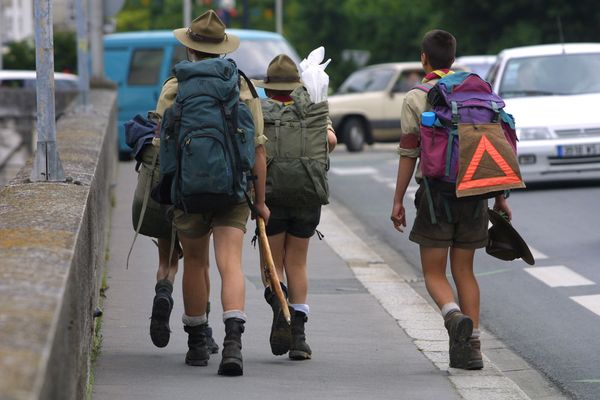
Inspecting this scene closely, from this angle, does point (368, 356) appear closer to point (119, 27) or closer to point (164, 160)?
point (164, 160)

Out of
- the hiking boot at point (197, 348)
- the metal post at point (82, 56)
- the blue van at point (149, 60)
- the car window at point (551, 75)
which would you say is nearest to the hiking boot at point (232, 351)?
the hiking boot at point (197, 348)

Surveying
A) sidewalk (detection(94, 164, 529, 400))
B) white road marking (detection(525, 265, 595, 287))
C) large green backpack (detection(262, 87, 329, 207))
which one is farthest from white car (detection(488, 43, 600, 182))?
large green backpack (detection(262, 87, 329, 207))

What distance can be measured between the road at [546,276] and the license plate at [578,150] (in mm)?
407

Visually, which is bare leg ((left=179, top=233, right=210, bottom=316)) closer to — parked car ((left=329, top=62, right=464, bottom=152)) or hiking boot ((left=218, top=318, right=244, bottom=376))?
hiking boot ((left=218, top=318, right=244, bottom=376))

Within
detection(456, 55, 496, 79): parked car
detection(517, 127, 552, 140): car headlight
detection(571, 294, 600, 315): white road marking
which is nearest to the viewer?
detection(571, 294, 600, 315): white road marking

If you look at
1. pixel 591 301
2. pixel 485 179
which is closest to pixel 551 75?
pixel 591 301

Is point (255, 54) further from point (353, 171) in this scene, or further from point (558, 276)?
point (558, 276)

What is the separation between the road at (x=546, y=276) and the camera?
25.4 ft

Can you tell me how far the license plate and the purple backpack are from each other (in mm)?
9115

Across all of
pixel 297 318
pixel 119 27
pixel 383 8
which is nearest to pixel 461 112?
pixel 297 318

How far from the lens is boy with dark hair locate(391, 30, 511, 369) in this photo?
7066 mm

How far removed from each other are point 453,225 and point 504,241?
15.9 inches

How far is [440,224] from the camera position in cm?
708

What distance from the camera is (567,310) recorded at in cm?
911
